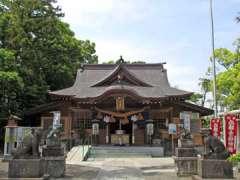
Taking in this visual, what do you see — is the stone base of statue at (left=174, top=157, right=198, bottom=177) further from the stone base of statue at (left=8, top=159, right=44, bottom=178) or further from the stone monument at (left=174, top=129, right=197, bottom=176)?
the stone base of statue at (left=8, top=159, right=44, bottom=178)

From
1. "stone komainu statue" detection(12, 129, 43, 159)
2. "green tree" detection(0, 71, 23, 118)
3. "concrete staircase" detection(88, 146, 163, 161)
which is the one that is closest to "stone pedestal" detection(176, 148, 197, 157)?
"stone komainu statue" detection(12, 129, 43, 159)

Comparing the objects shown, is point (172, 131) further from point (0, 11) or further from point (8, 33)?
point (0, 11)

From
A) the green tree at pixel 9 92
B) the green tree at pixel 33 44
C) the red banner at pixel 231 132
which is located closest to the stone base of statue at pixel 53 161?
the red banner at pixel 231 132

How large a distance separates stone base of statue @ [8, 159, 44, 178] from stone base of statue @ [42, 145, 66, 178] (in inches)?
19.7

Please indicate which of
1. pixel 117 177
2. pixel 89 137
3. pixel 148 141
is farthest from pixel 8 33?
pixel 117 177

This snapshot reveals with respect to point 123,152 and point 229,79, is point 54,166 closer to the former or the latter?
point 123,152

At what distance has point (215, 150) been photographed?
354 inches

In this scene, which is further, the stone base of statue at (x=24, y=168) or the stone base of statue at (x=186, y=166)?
the stone base of statue at (x=186, y=166)

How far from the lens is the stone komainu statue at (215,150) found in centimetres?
894

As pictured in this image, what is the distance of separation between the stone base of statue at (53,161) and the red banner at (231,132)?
631 cm

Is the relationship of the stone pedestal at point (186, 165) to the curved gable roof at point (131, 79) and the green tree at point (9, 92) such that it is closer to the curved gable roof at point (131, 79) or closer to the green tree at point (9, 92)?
the curved gable roof at point (131, 79)

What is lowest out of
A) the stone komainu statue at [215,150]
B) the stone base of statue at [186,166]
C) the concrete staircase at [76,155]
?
the concrete staircase at [76,155]

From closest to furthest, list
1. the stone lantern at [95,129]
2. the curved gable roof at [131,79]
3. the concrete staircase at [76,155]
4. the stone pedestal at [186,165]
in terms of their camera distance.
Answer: the stone pedestal at [186,165]
the concrete staircase at [76,155]
the stone lantern at [95,129]
the curved gable roof at [131,79]

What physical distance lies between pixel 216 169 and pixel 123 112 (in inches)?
491
